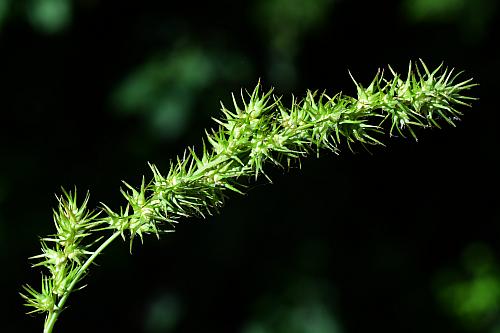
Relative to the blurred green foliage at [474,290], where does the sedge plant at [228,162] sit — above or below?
below

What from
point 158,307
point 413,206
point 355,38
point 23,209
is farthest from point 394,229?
point 23,209

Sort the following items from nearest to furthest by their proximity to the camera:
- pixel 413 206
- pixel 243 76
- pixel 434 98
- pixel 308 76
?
1. pixel 434 98
2. pixel 243 76
3. pixel 308 76
4. pixel 413 206

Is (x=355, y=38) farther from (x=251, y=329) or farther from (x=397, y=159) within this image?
(x=251, y=329)

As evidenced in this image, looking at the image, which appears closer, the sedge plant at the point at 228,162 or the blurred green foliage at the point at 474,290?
the sedge plant at the point at 228,162

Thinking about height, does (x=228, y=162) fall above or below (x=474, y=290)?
below

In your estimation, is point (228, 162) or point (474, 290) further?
point (474, 290)

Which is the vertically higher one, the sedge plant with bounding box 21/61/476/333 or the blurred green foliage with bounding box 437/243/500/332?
the blurred green foliage with bounding box 437/243/500/332

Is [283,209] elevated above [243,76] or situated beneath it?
situated beneath

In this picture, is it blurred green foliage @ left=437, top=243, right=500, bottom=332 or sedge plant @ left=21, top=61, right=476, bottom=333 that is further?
blurred green foliage @ left=437, top=243, right=500, bottom=332
